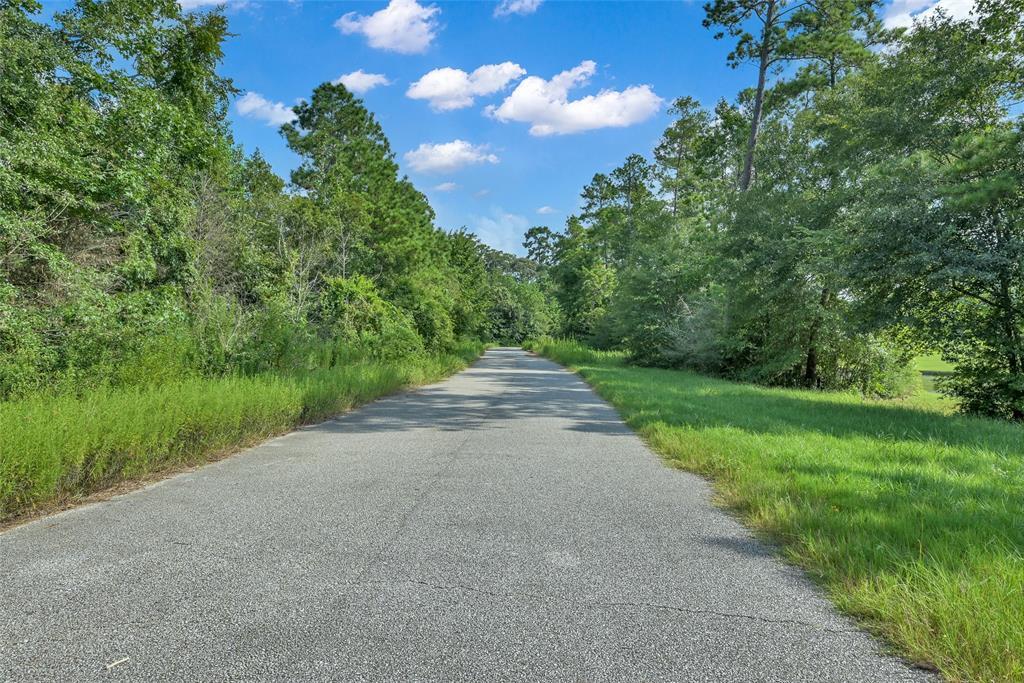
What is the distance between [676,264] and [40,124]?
83.0 feet

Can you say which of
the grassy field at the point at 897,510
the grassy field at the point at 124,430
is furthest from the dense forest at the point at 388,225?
the grassy field at the point at 897,510

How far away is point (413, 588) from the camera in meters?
3.20

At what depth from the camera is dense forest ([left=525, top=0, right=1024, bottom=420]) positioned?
10.4 m

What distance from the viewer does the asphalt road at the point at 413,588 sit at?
2480 millimetres

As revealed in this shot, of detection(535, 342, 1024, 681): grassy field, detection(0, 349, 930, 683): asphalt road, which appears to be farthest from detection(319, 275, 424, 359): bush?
detection(0, 349, 930, 683): asphalt road

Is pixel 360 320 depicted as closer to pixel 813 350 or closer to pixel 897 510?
pixel 813 350

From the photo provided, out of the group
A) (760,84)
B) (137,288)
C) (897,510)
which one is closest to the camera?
(897,510)

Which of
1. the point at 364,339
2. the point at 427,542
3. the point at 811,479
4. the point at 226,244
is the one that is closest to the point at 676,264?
the point at 364,339

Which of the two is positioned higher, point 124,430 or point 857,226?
point 857,226

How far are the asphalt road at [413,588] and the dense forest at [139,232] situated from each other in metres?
3.55

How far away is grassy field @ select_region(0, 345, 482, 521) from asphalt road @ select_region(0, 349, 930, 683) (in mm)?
341

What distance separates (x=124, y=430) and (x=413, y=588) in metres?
3.82

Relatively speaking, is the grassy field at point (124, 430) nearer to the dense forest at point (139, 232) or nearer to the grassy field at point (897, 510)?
the dense forest at point (139, 232)

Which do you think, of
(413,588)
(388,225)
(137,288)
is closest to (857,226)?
(413,588)
